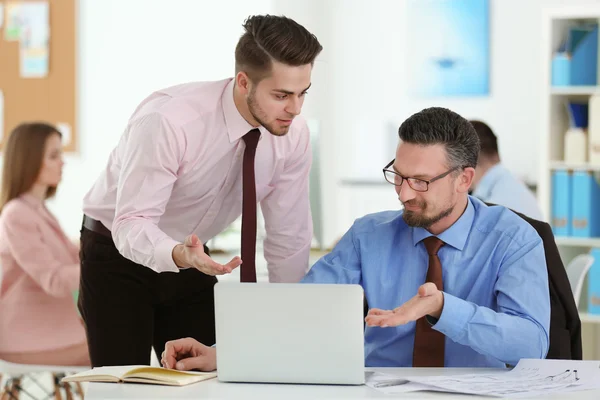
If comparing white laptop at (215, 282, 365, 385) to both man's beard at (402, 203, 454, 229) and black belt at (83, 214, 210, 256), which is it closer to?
man's beard at (402, 203, 454, 229)

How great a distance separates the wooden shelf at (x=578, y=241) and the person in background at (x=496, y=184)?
3.02ft

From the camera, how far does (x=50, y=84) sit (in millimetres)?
5766

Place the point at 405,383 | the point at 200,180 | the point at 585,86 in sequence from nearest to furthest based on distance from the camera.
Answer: the point at 405,383, the point at 200,180, the point at 585,86

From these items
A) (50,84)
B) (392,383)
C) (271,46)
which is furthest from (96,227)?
(50,84)

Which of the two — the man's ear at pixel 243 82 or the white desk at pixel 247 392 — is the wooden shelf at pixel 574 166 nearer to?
the man's ear at pixel 243 82

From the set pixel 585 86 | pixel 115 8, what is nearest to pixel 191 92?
pixel 585 86

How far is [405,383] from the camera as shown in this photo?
4.94 ft

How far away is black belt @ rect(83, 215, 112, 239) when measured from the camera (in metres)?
2.25

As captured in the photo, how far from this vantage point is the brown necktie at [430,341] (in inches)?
73.4

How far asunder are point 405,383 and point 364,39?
13.9 feet

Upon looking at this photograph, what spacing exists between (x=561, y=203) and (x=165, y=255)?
3137mm

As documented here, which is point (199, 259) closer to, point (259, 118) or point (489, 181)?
point (259, 118)

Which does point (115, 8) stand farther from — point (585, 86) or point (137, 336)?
point (137, 336)

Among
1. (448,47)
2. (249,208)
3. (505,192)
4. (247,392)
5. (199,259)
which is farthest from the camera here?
(448,47)
